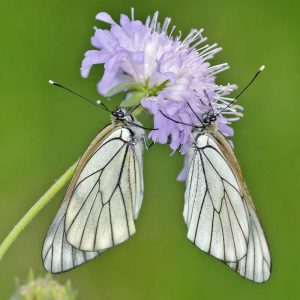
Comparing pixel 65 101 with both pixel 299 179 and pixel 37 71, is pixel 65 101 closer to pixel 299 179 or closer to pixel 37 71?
pixel 37 71

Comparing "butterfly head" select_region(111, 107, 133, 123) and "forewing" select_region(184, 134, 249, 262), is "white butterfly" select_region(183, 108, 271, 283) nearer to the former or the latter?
"forewing" select_region(184, 134, 249, 262)

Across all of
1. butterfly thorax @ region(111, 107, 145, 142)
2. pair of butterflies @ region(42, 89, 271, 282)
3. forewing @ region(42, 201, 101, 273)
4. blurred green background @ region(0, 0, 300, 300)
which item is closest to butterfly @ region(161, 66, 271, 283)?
pair of butterflies @ region(42, 89, 271, 282)

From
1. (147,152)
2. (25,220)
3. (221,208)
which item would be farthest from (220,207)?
(147,152)

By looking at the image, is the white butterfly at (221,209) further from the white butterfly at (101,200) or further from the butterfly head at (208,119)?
the white butterfly at (101,200)

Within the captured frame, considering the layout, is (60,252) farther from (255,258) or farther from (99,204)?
(255,258)

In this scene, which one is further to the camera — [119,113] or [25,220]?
[119,113]

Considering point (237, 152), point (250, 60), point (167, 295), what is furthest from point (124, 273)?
point (250, 60)
